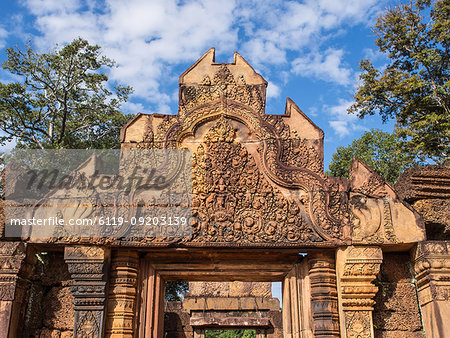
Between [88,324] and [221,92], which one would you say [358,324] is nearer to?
[88,324]

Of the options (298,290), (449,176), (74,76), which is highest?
(74,76)

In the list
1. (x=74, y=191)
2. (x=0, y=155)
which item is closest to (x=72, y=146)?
(x=0, y=155)

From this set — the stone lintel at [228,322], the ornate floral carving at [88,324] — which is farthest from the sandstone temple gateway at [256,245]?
the stone lintel at [228,322]

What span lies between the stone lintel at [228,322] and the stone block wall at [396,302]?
676 centimetres

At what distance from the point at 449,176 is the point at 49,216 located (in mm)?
5514

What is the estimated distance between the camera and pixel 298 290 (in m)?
6.21

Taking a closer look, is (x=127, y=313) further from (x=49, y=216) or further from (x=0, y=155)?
(x=0, y=155)

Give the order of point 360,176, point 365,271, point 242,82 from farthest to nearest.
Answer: point 242,82, point 360,176, point 365,271

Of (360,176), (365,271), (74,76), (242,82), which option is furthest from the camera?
(74,76)

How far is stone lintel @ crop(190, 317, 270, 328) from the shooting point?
39.2ft

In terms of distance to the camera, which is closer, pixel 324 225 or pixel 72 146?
pixel 324 225

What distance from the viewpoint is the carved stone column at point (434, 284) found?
5363mm

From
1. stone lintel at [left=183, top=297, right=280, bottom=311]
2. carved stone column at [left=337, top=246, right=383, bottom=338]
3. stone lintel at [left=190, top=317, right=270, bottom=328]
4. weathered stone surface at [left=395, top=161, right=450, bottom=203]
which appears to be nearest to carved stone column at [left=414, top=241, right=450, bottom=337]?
carved stone column at [left=337, top=246, right=383, bottom=338]

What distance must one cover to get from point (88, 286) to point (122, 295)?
0.46 meters
